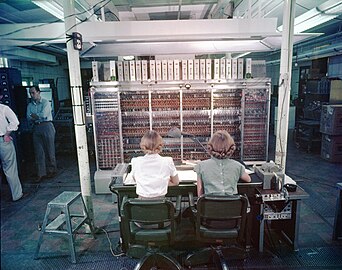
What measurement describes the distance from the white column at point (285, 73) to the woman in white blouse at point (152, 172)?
4.96 feet

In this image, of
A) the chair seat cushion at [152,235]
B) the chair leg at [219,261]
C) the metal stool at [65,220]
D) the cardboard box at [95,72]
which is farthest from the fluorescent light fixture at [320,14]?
the metal stool at [65,220]

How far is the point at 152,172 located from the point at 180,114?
2127 millimetres

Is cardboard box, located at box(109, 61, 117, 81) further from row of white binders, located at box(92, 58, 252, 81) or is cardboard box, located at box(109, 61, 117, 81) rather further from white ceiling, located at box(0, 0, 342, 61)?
white ceiling, located at box(0, 0, 342, 61)

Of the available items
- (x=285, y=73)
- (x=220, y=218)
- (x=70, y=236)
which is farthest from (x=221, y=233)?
(x=285, y=73)

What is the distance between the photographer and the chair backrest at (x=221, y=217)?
2.02 m

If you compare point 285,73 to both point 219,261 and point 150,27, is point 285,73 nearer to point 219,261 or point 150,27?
point 150,27

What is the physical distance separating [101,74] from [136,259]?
2793 millimetres

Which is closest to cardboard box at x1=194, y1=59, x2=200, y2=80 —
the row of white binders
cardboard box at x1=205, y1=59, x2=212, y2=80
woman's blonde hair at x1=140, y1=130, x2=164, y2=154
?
the row of white binders

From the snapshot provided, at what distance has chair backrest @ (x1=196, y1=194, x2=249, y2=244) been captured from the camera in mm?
2021

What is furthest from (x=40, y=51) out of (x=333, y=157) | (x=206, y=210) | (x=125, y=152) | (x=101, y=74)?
(x=333, y=157)

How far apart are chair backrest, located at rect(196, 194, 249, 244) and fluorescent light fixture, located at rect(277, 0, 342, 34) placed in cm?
355

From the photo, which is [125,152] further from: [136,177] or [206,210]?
[206,210]

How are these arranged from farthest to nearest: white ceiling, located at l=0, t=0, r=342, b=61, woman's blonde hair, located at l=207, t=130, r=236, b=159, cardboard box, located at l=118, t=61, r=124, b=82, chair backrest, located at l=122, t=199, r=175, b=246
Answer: cardboard box, located at l=118, t=61, r=124, b=82 < white ceiling, located at l=0, t=0, r=342, b=61 < woman's blonde hair, located at l=207, t=130, r=236, b=159 < chair backrest, located at l=122, t=199, r=175, b=246

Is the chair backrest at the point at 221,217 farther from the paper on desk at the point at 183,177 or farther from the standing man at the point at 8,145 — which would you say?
the standing man at the point at 8,145
